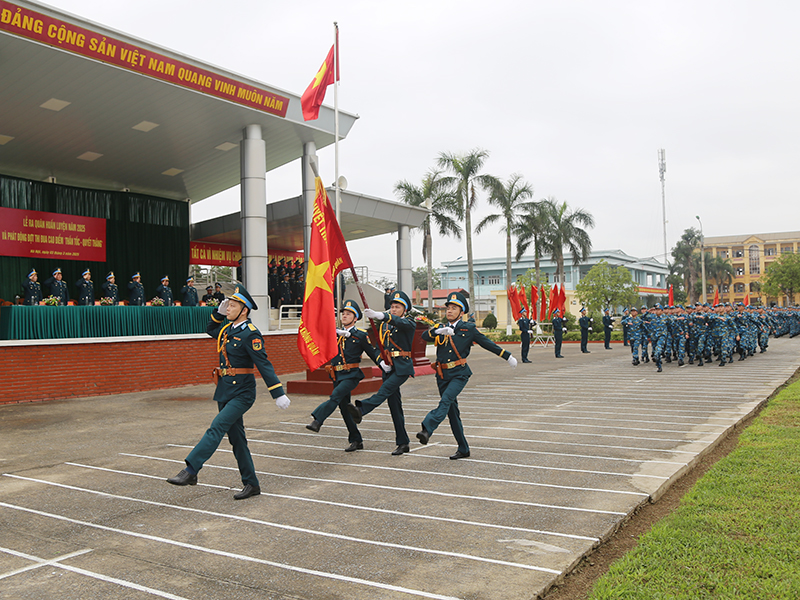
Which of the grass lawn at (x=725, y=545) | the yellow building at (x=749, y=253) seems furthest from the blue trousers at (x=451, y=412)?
the yellow building at (x=749, y=253)

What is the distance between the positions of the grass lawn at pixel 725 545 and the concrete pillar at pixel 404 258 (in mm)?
20840

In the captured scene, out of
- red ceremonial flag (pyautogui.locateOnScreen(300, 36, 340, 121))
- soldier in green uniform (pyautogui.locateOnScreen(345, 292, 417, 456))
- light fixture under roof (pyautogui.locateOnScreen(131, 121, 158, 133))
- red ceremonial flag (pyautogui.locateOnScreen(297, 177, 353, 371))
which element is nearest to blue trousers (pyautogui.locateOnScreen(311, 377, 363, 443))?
soldier in green uniform (pyautogui.locateOnScreen(345, 292, 417, 456))

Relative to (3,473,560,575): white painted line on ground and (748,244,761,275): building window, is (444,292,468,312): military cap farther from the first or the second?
→ (748,244,761,275): building window

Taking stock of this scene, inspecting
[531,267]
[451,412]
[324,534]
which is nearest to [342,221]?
[451,412]

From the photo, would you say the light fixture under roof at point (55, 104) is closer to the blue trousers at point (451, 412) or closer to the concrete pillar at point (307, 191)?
the concrete pillar at point (307, 191)

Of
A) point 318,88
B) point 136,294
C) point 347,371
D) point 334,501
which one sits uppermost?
point 318,88

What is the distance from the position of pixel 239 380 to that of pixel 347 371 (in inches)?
87.8

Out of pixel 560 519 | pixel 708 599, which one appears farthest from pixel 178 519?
pixel 708 599

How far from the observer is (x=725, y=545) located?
4.12 m

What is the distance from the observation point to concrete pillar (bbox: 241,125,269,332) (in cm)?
1823

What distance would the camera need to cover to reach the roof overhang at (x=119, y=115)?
13672 millimetres

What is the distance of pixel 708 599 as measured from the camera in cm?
341

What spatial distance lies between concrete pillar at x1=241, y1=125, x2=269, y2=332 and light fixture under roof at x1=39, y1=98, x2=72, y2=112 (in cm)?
476

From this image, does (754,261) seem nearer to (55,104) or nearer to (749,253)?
(749,253)
